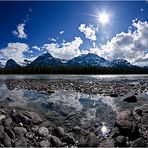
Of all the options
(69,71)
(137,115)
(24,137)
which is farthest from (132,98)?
(69,71)

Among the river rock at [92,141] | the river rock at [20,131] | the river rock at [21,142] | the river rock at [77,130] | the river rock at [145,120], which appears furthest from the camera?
the river rock at [145,120]

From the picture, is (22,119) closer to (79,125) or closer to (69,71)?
(79,125)

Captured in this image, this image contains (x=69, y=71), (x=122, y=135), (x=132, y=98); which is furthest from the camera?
(x=69, y=71)

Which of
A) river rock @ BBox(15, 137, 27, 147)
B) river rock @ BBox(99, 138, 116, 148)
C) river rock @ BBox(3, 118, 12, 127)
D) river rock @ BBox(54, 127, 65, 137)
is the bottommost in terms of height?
river rock @ BBox(99, 138, 116, 148)

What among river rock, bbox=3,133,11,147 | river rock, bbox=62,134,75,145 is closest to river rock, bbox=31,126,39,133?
river rock, bbox=3,133,11,147

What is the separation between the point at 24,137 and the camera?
853cm

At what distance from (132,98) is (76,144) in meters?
9.90

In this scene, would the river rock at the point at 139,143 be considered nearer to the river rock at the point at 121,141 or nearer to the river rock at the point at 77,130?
the river rock at the point at 121,141

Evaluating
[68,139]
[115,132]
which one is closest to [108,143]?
[115,132]

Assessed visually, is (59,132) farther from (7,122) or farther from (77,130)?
(7,122)

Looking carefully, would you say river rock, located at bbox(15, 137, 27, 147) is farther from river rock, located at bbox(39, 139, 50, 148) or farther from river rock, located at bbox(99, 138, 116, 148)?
river rock, located at bbox(99, 138, 116, 148)

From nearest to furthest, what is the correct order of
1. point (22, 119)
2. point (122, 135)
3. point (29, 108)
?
point (122, 135) < point (22, 119) < point (29, 108)

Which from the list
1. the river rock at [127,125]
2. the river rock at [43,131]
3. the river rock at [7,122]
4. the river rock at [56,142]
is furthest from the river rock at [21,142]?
the river rock at [127,125]

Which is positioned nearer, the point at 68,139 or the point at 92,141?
the point at 92,141
